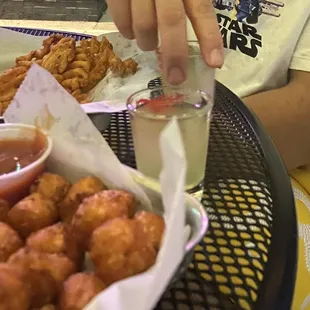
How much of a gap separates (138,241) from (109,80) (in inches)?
28.9

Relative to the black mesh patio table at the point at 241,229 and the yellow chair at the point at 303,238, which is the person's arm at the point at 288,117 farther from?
the black mesh patio table at the point at 241,229

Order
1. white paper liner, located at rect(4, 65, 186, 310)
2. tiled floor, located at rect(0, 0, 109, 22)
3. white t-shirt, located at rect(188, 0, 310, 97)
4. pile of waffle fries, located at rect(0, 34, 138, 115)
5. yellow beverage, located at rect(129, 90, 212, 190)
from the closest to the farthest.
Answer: white paper liner, located at rect(4, 65, 186, 310) < yellow beverage, located at rect(129, 90, 212, 190) < pile of waffle fries, located at rect(0, 34, 138, 115) < white t-shirt, located at rect(188, 0, 310, 97) < tiled floor, located at rect(0, 0, 109, 22)

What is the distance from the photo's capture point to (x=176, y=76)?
2.48 feet

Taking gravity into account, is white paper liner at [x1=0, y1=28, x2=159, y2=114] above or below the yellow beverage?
below

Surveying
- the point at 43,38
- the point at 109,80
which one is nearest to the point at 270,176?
the point at 109,80

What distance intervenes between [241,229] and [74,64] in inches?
26.2

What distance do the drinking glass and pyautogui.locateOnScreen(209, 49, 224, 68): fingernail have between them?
66 mm

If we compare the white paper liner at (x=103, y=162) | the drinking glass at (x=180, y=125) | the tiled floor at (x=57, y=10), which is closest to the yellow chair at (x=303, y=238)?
the drinking glass at (x=180, y=125)

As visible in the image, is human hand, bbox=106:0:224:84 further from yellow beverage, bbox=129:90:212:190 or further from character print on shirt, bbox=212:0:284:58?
character print on shirt, bbox=212:0:284:58

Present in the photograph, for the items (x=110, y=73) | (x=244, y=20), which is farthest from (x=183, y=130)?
(x=244, y=20)

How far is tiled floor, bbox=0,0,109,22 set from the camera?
2.72 m

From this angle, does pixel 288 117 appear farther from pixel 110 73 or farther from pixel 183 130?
pixel 183 130

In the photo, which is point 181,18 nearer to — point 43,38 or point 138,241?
point 138,241

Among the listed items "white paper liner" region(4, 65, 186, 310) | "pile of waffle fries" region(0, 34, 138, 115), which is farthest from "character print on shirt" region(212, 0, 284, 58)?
"white paper liner" region(4, 65, 186, 310)
